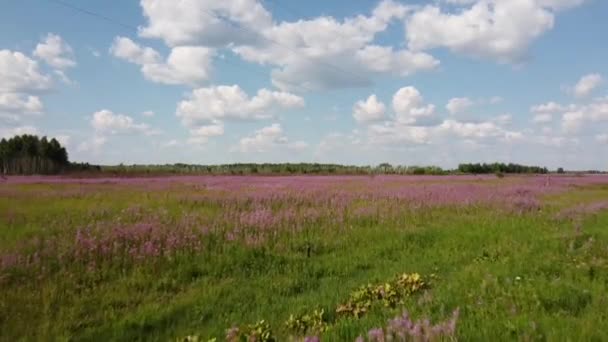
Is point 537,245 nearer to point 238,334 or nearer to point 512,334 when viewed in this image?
point 512,334

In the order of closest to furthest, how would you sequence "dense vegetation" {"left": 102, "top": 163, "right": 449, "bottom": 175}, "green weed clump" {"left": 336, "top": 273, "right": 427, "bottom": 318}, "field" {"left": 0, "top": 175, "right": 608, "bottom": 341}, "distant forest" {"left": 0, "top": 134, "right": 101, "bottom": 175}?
"field" {"left": 0, "top": 175, "right": 608, "bottom": 341} → "green weed clump" {"left": 336, "top": 273, "right": 427, "bottom": 318} → "dense vegetation" {"left": 102, "top": 163, "right": 449, "bottom": 175} → "distant forest" {"left": 0, "top": 134, "right": 101, "bottom": 175}

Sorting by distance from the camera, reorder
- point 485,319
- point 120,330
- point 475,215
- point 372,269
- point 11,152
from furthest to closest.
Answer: point 11,152 → point 475,215 → point 372,269 → point 120,330 → point 485,319

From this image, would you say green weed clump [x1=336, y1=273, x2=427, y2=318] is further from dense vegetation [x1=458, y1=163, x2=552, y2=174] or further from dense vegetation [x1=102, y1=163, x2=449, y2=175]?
dense vegetation [x1=458, y1=163, x2=552, y2=174]

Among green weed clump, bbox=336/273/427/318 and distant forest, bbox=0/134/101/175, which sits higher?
distant forest, bbox=0/134/101/175

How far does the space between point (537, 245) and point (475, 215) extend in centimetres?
588

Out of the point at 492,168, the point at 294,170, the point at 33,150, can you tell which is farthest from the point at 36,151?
the point at 492,168

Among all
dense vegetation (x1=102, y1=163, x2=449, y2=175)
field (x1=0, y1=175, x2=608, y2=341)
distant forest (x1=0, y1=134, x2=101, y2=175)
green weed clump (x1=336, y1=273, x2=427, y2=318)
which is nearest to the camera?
field (x1=0, y1=175, x2=608, y2=341)

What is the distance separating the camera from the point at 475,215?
51.1ft

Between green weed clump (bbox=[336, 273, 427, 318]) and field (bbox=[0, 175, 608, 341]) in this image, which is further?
green weed clump (bbox=[336, 273, 427, 318])

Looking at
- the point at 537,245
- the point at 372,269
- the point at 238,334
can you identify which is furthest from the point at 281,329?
the point at 537,245

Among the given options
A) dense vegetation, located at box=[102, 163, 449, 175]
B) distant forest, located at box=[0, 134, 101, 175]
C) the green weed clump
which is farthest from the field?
distant forest, located at box=[0, 134, 101, 175]

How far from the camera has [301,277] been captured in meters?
8.05

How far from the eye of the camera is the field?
4.65m

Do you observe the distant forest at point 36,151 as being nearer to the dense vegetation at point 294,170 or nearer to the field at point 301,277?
the dense vegetation at point 294,170
